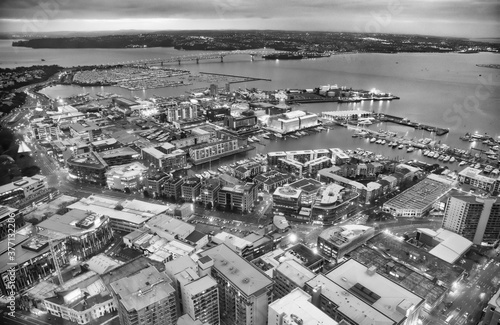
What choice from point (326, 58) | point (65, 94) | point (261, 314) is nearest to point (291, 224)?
point (261, 314)

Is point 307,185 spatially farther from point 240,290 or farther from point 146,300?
point 146,300

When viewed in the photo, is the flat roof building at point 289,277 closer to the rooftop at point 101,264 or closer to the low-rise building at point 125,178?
the rooftop at point 101,264

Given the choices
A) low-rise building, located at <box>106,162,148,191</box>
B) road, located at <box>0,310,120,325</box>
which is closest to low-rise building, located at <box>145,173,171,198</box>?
low-rise building, located at <box>106,162,148,191</box>

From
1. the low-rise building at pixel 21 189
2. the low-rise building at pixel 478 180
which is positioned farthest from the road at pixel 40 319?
the low-rise building at pixel 478 180

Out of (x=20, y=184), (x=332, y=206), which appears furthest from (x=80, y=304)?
(x=332, y=206)

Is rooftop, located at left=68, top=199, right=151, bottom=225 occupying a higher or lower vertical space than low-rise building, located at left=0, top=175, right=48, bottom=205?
lower

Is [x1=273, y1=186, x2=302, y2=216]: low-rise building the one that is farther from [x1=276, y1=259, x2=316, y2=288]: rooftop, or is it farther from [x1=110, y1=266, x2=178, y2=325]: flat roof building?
[x1=110, y1=266, x2=178, y2=325]: flat roof building

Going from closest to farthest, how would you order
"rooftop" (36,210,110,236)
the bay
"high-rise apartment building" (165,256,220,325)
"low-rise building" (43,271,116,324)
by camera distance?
1. "high-rise apartment building" (165,256,220,325)
2. "low-rise building" (43,271,116,324)
3. "rooftop" (36,210,110,236)
4. the bay
